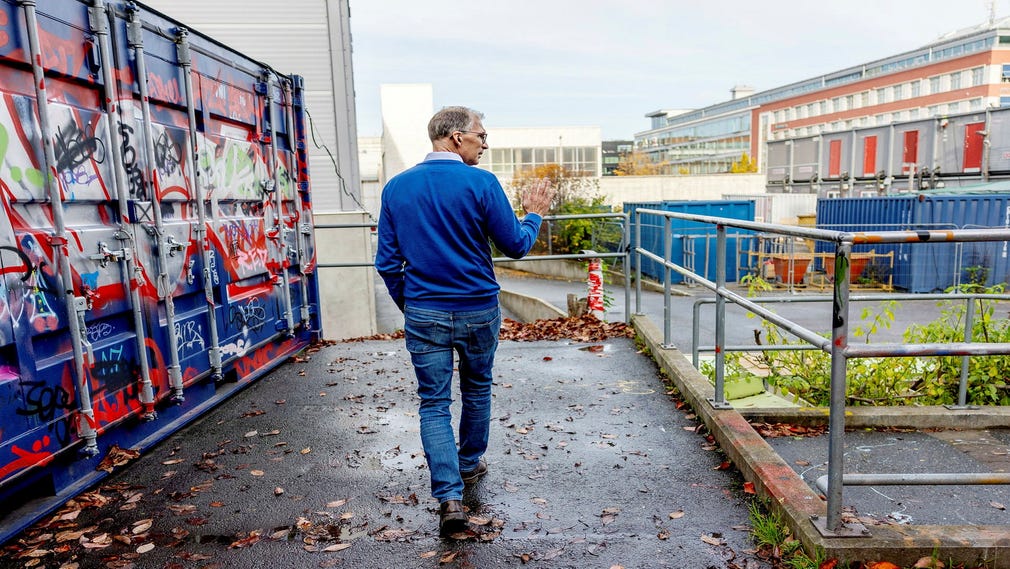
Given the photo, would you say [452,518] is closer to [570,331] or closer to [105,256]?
[105,256]

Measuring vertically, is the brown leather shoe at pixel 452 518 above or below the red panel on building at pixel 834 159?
below

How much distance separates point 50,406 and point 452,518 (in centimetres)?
214

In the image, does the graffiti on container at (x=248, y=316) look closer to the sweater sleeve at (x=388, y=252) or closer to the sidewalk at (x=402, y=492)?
the sidewalk at (x=402, y=492)

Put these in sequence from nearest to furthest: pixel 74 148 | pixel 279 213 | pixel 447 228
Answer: pixel 447 228
pixel 74 148
pixel 279 213

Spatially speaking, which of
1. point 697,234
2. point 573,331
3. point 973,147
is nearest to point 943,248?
point 697,234

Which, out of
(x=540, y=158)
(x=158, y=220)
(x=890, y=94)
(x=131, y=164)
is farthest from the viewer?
(x=890, y=94)

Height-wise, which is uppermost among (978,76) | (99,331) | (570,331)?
(978,76)

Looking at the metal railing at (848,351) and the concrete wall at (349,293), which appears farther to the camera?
the concrete wall at (349,293)

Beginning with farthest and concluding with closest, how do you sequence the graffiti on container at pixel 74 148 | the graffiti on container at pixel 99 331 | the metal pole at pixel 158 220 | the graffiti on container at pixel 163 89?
the graffiti on container at pixel 163 89, the metal pole at pixel 158 220, the graffiti on container at pixel 99 331, the graffiti on container at pixel 74 148

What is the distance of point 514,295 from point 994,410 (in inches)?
594

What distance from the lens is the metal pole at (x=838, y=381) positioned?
278 cm

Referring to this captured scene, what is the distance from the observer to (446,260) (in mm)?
3387

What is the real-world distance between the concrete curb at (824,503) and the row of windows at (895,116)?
44.8 metres

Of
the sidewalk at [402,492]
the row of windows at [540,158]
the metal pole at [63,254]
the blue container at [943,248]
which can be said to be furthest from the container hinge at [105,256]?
the row of windows at [540,158]
